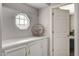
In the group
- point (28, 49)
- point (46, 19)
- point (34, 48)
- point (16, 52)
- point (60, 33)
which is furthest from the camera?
point (46, 19)

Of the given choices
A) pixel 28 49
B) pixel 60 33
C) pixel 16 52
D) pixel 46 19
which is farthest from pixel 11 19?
pixel 60 33

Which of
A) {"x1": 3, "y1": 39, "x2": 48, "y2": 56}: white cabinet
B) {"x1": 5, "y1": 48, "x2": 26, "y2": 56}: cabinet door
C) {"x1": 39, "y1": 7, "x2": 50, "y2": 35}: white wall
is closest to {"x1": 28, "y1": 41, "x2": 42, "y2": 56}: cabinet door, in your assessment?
{"x1": 3, "y1": 39, "x2": 48, "y2": 56}: white cabinet

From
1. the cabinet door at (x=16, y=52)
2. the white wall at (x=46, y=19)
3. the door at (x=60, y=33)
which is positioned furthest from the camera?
the white wall at (x=46, y=19)

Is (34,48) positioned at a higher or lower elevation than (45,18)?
lower

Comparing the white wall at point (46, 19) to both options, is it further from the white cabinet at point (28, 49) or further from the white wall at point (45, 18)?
the white cabinet at point (28, 49)

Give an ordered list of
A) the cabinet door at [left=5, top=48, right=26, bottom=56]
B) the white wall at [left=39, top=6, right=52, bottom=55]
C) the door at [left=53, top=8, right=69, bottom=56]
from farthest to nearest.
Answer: the white wall at [left=39, top=6, right=52, bottom=55] → the door at [left=53, top=8, right=69, bottom=56] → the cabinet door at [left=5, top=48, right=26, bottom=56]

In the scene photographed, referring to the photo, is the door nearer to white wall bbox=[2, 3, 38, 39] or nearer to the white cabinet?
the white cabinet

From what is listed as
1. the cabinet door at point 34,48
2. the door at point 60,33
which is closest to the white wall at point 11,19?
the cabinet door at point 34,48

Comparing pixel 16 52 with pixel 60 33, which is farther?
pixel 60 33

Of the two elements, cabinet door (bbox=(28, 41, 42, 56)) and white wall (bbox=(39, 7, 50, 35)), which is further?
white wall (bbox=(39, 7, 50, 35))

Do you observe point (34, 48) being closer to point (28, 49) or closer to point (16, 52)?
point (28, 49)

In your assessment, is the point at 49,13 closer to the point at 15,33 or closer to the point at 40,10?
the point at 40,10

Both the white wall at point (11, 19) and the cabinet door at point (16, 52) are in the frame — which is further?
the white wall at point (11, 19)

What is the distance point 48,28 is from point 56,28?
1.25 ft
